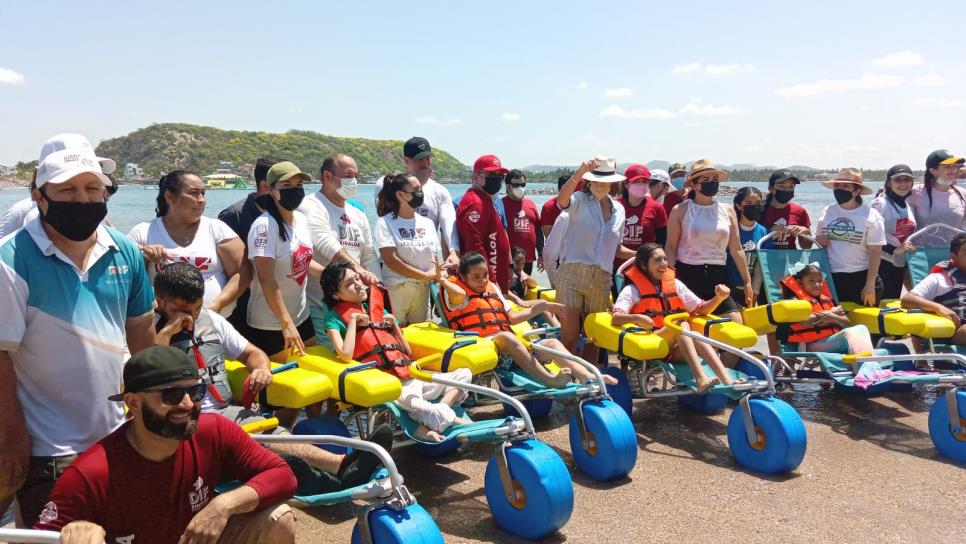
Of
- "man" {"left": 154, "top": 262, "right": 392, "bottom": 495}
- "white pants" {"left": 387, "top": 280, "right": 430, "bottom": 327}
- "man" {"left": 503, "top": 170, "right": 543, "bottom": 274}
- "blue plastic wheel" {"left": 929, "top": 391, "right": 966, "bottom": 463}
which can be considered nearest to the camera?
"man" {"left": 154, "top": 262, "right": 392, "bottom": 495}

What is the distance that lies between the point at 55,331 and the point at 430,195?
15.0ft

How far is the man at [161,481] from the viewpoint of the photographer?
2617 millimetres

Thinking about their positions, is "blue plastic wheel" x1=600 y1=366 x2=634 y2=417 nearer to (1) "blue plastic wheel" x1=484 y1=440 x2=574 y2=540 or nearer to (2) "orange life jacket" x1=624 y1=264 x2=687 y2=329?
(2) "orange life jacket" x1=624 y1=264 x2=687 y2=329

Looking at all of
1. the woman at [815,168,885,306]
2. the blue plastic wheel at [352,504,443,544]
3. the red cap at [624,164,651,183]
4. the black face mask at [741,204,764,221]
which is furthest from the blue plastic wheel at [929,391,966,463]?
the blue plastic wheel at [352,504,443,544]

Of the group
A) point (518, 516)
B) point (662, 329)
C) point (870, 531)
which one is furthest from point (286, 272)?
point (870, 531)

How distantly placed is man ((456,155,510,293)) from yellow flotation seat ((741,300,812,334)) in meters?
2.30

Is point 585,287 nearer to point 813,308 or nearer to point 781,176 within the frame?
point 813,308

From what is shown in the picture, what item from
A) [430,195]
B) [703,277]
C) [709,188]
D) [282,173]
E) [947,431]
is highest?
[282,173]

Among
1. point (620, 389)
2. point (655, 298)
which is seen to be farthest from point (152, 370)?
point (655, 298)

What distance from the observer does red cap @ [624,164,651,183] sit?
24.7 ft

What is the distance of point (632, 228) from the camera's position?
25.0 feet

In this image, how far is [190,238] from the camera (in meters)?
4.75

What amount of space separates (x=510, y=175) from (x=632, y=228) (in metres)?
1.51

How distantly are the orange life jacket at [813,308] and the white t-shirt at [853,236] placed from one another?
507mm
